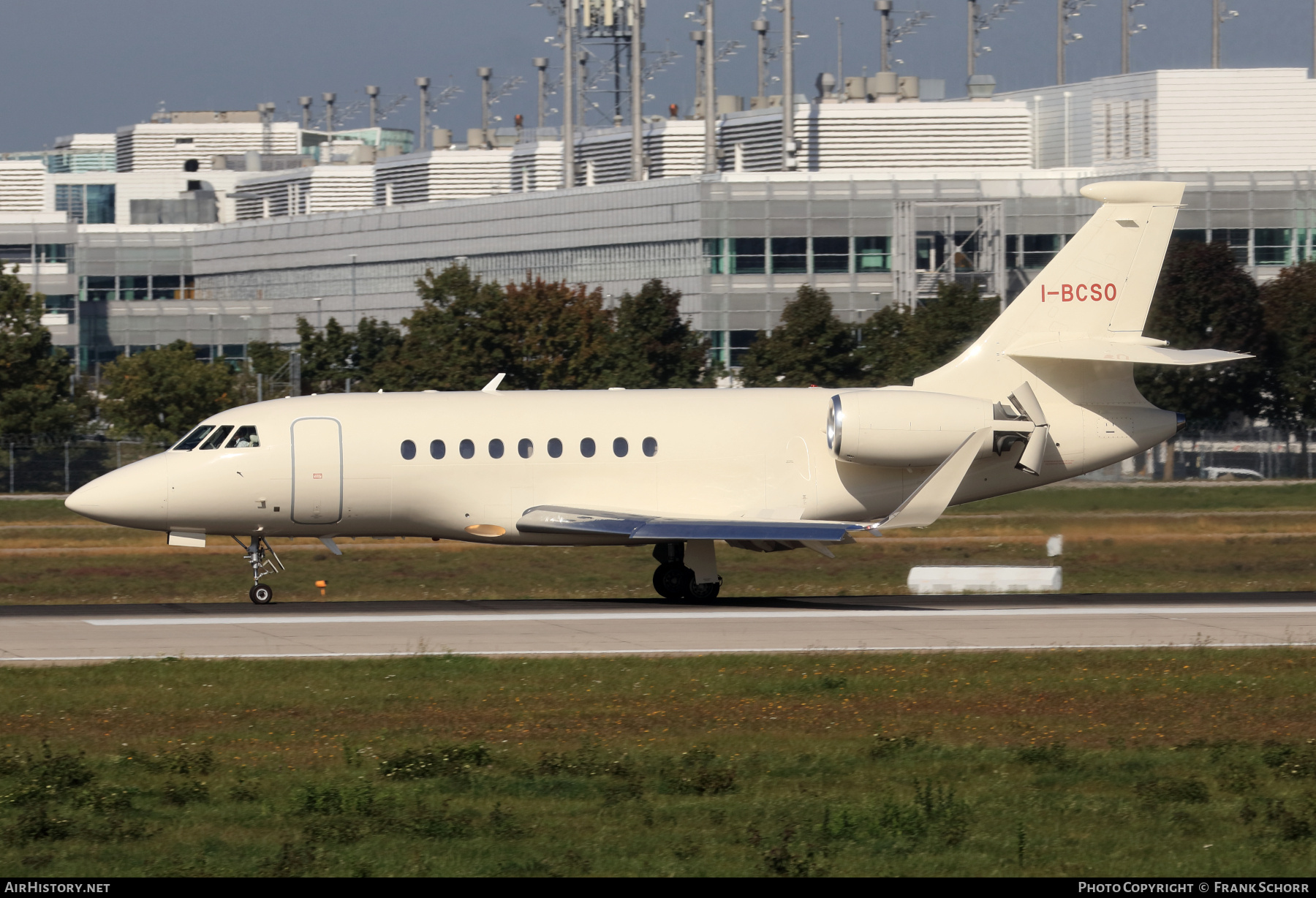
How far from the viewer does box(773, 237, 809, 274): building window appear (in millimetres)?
107188

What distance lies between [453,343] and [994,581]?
151 ft

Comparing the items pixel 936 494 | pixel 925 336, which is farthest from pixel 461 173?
pixel 936 494

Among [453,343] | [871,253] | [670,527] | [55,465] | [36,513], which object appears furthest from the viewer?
[871,253]

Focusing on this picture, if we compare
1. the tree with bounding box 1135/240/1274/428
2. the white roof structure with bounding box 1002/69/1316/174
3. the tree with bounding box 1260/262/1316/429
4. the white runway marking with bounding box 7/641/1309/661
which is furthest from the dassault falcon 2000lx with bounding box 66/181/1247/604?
the white roof structure with bounding box 1002/69/1316/174

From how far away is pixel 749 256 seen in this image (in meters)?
108

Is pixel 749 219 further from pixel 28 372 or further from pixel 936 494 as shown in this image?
pixel 936 494

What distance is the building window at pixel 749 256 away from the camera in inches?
4250

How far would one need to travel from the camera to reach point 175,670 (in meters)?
20.9

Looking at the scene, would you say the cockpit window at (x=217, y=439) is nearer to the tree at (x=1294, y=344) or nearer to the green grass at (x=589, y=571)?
the green grass at (x=589, y=571)

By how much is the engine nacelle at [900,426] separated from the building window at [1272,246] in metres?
82.4

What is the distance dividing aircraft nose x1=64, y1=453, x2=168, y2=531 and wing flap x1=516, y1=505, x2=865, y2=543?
599 cm

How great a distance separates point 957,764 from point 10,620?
16.9 meters

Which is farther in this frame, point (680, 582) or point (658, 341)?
point (658, 341)
